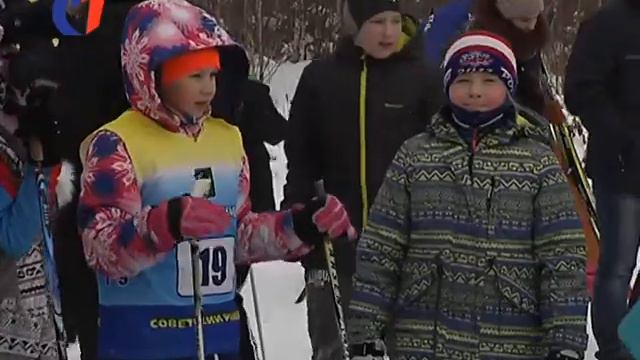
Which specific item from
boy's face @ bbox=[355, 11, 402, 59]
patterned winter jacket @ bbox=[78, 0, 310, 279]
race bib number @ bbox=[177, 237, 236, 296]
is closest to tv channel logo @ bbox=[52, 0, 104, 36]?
patterned winter jacket @ bbox=[78, 0, 310, 279]

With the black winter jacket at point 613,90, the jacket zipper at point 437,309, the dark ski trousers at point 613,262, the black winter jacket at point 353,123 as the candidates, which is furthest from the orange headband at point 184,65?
the dark ski trousers at point 613,262

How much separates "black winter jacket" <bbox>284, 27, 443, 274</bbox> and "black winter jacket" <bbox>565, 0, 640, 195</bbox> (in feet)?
2.48

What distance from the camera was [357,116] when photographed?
5309 mm

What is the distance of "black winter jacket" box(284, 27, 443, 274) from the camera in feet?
17.3

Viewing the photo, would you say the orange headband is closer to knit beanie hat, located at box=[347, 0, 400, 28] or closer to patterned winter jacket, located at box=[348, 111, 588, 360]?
patterned winter jacket, located at box=[348, 111, 588, 360]

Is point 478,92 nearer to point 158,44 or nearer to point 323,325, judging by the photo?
point 158,44

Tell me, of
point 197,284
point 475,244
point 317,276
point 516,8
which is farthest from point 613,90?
point 197,284

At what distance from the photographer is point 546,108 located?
5.82 metres

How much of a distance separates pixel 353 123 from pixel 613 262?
4.71 feet

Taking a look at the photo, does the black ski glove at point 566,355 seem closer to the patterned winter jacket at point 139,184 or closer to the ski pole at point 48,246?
the patterned winter jacket at point 139,184

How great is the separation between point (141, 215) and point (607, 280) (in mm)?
3030

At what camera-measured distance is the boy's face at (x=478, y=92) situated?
12.4 ft

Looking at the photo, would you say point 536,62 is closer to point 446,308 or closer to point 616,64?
point 616,64

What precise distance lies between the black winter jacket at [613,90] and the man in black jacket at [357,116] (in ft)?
2.51
